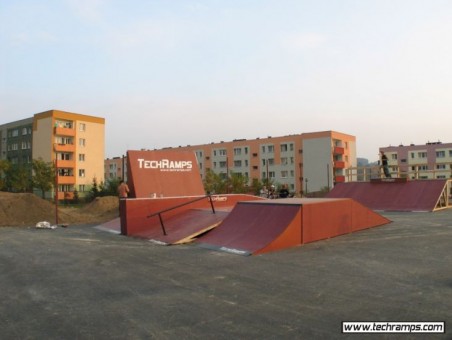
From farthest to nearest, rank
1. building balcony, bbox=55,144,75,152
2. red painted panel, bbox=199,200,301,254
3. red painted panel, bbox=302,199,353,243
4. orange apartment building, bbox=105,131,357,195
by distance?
1. orange apartment building, bbox=105,131,357,195
2. building balcony, bbox=55,144,75,152
3. red painted panel, bbox=302,199,353,243
4. red painted panel, bbox=199,200,301,254

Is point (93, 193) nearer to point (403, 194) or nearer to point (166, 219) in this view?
point (166, 219)

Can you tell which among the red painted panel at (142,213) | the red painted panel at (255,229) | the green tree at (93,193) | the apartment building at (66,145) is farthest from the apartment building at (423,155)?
the red painted panel at (255,229)

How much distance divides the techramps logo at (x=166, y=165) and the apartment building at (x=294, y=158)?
171ft

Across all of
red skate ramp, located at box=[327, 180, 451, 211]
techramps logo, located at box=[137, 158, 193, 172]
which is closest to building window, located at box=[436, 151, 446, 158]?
red skate ramp, located at box=[327, 180, 451, 211]

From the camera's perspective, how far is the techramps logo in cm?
1658

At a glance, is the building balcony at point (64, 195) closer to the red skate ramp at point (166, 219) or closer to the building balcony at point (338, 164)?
the building balcony at point (338, 164)

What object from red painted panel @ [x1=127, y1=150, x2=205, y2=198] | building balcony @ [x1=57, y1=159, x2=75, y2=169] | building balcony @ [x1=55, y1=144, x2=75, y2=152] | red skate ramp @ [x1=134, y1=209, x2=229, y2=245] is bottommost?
red skate ramp @ [x1=134, y1=209, x2=229, y2=245]

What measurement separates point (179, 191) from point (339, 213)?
7768mm

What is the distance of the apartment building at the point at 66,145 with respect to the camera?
200ft

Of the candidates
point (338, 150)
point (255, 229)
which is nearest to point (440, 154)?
point (338, 150)

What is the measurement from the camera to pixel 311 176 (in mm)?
76188

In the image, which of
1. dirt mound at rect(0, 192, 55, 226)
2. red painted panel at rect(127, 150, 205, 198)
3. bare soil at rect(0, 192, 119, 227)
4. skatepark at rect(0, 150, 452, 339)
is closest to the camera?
skatepark at rect(0, 150, 452, 339)

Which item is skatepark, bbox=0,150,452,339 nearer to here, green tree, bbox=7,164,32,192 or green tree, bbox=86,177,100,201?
green tree, bbox=7,164,32,192

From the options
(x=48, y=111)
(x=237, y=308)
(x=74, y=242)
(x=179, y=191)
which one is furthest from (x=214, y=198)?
(x=48, y=111)
